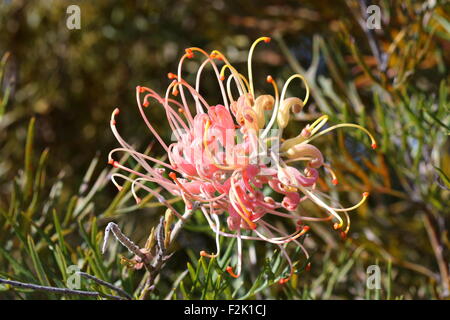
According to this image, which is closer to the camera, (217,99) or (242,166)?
(242,166)

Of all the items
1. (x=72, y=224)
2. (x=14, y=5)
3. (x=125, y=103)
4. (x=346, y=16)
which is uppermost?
(x=14, y=5)

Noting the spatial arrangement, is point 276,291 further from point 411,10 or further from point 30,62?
point 30,62

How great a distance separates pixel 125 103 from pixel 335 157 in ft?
2.11

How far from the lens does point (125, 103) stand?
55.8 inches

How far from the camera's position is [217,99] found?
146 centimetres

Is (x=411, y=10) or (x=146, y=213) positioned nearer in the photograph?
(x=411, y=10)

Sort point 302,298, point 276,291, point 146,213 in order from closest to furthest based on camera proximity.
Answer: point 302,298 → point 276,291 → point 146,213

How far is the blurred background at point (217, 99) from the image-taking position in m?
0.84

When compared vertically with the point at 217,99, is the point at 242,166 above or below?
below

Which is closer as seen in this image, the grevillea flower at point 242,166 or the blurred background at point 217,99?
the grevillea flower at point 242,166

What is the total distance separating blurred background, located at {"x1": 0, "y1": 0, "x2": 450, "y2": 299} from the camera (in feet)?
2.74

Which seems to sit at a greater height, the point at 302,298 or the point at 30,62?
the point at 30,62

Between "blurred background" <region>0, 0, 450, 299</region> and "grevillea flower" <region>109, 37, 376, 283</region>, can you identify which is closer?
"grevillea flower" <region>109, 37, 376, 283</region>
